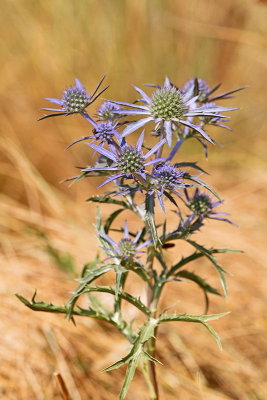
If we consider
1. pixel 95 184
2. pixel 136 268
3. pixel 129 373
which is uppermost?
pixel 95 184

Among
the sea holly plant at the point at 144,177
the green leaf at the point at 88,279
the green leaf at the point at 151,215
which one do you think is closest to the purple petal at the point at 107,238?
the sea holly plant at the point at 144,177

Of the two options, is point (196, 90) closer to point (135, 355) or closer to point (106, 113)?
point (106, 113)

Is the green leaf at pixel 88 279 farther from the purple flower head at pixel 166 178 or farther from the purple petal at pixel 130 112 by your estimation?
the purple petal at pixel 130 112

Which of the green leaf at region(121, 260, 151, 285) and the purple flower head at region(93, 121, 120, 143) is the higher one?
the purple flower head at region(93, 121, 120, 143)

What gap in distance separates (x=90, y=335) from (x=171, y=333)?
56cm

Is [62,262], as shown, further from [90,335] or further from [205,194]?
[205,194]

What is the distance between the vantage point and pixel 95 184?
4891 millimetres

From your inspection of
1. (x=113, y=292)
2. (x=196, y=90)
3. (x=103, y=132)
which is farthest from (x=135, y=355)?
(x=196, y=90)

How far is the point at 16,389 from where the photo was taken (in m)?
2.35

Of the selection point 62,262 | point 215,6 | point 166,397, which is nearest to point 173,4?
point 215,6

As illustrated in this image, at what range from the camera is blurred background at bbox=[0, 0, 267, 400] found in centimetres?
257

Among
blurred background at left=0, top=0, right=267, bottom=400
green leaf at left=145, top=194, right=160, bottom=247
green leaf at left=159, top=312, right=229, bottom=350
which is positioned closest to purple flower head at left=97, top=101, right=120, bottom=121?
green leaf at left=145, top=194, right=160, bottom=247

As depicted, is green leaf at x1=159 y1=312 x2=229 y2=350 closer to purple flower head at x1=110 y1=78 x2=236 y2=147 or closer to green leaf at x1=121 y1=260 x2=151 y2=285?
green leaf at x1=121 y1=260 x2=151 y2=285

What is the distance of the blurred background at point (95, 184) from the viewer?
2572 millimetres
